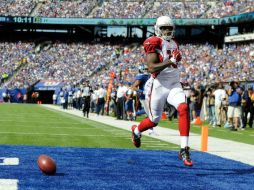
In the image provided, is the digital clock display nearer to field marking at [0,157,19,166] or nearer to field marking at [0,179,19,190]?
field marking at [0,157,19,166]

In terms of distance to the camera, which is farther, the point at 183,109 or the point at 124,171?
the point at 183,109

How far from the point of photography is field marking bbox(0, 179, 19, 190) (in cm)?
508

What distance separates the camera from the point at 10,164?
22.5 ft

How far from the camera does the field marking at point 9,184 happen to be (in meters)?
5.08

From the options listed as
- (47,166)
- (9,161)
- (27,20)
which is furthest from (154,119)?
(27,20)

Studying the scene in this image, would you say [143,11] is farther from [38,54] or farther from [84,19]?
[38,54]

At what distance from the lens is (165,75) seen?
753cm

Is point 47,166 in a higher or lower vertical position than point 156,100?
lower

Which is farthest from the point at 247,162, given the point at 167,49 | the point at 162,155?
the point at 167,49

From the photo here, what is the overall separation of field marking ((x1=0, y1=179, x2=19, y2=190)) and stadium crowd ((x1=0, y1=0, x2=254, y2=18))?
A: 5429 centimetres

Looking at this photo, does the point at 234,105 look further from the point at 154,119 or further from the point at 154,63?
the point at 154,63

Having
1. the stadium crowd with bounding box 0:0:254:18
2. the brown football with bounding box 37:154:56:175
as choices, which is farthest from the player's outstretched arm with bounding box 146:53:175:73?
the stadium crowd with bounding box 0:0:254:18

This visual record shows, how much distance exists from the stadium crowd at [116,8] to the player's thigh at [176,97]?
51.8 meters

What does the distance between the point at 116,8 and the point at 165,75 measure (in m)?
58.5
